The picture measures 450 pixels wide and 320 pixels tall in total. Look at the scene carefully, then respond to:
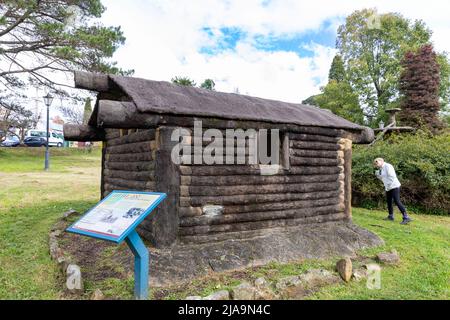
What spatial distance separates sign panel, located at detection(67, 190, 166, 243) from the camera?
3.71 m

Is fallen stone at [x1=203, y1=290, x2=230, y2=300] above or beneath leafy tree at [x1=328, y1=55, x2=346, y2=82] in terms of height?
beneath

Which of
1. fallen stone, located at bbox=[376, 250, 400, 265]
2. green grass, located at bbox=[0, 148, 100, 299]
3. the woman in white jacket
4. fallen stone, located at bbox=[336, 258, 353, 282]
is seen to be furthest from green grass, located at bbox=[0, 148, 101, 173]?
fallen stone, located at bbox=[376, 250, 400, 265]

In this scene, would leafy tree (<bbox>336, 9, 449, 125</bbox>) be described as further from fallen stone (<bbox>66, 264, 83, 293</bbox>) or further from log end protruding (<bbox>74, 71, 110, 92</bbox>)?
fallen stone (<bbox>66, 264, 83, 293</bbox>)

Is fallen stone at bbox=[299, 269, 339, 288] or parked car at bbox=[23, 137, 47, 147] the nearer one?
fallen stone at bbox=[299, 269, 339, 288]

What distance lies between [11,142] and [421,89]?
36.5 metres

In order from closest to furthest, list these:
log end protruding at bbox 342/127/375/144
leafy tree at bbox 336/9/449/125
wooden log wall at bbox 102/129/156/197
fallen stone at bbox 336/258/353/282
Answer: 1. fallen stone at bbox 336/258/353/282
2. wooden log wall at bbox 102/129/156/197
3. log end protruding at bbox 342/127/375/144
4. leafy tree at bbox 336/9/449/125

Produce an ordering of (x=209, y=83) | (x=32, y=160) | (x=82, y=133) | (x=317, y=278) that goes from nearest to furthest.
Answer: (x=317, y=278) < (x=82, y=133) < (x=32, y=160) < (x=209, y=83)

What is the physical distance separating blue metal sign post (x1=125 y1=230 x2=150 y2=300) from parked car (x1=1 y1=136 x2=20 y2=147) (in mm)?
34485

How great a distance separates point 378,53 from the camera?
2878 centimetres

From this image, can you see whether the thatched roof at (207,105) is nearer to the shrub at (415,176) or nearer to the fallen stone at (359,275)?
the fallen stone at (359,275)

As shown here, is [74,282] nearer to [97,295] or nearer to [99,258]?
[97,295]

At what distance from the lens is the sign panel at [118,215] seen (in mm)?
3709

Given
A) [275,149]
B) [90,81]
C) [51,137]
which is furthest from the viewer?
[51,137]

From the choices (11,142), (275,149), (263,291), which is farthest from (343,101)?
(11,142)
